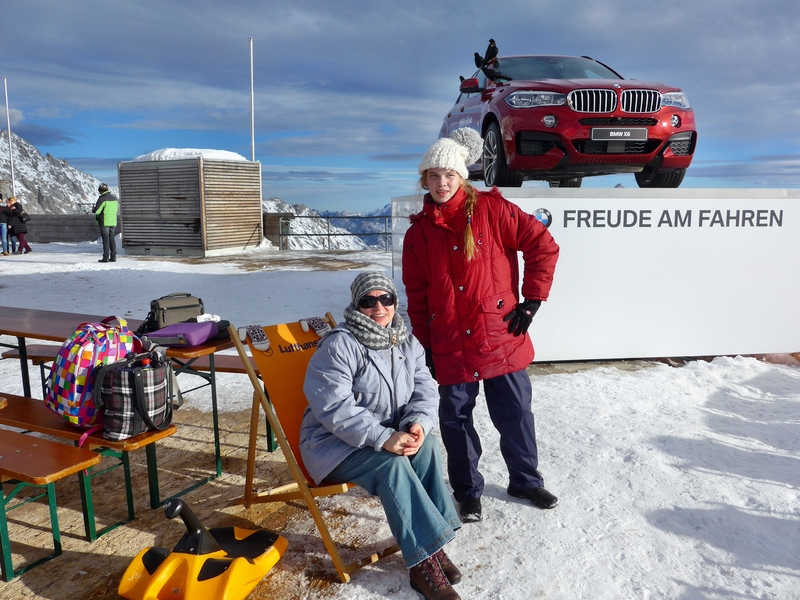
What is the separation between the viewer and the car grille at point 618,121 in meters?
5.73

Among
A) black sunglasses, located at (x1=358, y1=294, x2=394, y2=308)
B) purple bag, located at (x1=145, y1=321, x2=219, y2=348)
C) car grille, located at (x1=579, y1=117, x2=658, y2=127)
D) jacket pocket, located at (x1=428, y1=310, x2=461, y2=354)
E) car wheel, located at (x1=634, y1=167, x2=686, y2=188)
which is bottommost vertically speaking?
purple bag, located at (x1=145, y1=321, x2=219, y2=348)

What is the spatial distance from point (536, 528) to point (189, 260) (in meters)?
14.4

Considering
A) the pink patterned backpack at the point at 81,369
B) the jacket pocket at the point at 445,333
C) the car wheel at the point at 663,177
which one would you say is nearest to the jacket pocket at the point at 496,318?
the jacket pocket at the point at 445,333

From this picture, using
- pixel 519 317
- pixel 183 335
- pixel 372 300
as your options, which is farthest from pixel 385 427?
pixel 183 335

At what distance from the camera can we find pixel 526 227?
3.07m

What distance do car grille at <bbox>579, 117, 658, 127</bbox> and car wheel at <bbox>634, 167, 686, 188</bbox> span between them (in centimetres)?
67

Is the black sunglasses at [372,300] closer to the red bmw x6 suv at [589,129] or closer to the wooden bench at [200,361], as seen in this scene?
the wooden bench at [200,361]

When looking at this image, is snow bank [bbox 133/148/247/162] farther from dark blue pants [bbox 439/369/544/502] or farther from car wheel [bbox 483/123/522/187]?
dark blue pants [bbox 439/369/544/502]

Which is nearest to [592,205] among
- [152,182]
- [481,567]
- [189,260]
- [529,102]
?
[529,102]

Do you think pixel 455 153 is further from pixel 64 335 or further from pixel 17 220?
pixel 17 220

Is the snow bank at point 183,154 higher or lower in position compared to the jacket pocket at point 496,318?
higher

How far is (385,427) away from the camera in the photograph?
2660 millimetres

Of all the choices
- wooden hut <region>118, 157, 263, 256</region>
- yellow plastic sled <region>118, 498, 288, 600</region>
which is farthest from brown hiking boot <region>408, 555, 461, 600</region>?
wooden hut <region>118, 157, 263, 256</region>

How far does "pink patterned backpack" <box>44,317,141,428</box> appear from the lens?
9.42 feet
